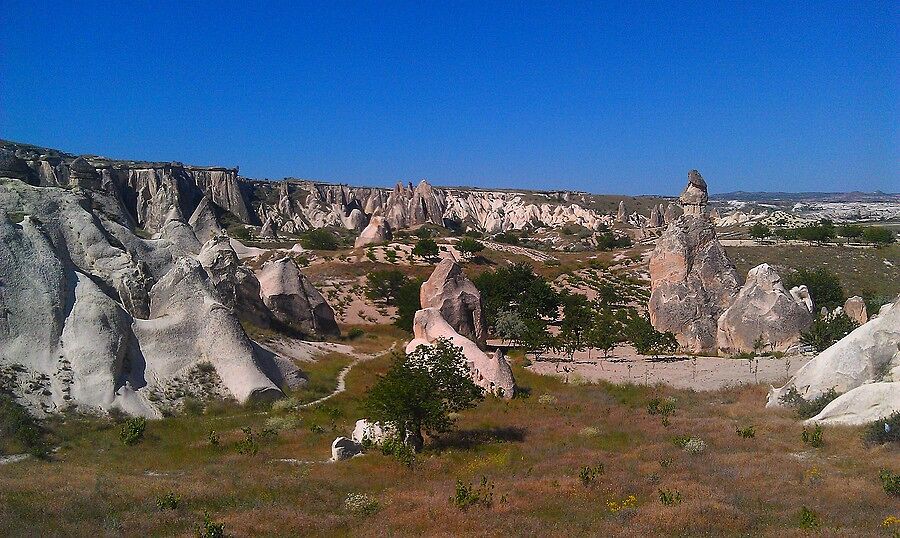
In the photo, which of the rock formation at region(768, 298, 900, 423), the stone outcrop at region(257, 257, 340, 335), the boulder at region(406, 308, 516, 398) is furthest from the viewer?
the stone outcrop at region(257, 257, 340, 335)

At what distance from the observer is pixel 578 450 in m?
13.6

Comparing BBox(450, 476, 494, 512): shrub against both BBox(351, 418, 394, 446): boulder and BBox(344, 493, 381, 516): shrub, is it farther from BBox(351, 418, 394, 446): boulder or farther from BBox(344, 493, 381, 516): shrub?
BBox(351, 418, 394, 446): boulder

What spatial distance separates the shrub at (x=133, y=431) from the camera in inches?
519

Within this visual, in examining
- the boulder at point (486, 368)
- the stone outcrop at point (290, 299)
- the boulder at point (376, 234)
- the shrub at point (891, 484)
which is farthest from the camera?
the boulder at point (376, 234)

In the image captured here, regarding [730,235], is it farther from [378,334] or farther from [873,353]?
[873,353]

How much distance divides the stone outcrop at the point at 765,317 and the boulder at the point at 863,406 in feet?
38.8

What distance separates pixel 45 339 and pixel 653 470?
14329 millimetres

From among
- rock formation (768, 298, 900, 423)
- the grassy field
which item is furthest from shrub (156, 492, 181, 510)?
rock formation (768, 298, 900, 423)

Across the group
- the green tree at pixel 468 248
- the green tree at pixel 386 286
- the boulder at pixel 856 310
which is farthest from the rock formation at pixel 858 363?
the green tree at pixel 468 248

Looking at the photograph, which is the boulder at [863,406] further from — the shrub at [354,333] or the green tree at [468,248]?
the green tree at [468,248]

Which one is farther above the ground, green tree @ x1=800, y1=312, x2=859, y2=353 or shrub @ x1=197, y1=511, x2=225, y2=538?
shrub @ x1=197, y1=511, x2=225, y2=538

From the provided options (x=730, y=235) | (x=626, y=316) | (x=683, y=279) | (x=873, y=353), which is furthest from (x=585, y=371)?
(x=730, y=235)

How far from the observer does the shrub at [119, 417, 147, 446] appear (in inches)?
519

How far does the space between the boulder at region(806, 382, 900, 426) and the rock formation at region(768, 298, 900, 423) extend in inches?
1.0
